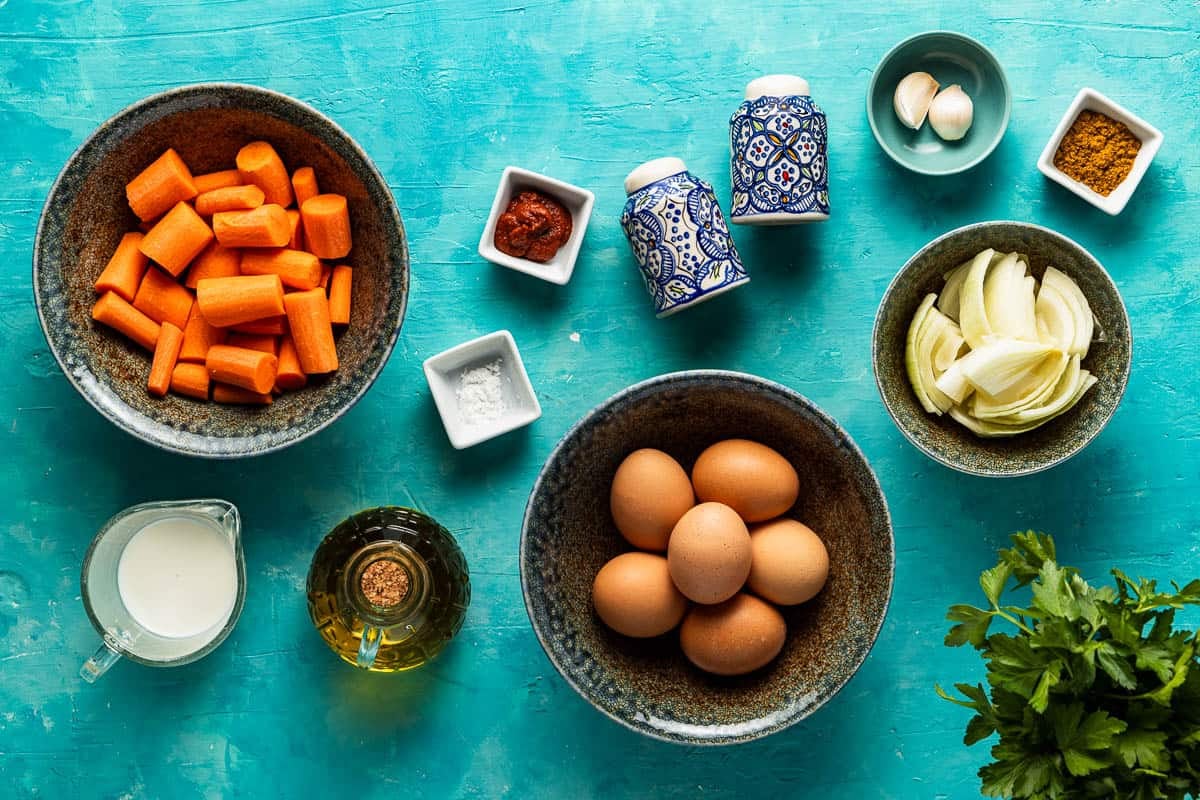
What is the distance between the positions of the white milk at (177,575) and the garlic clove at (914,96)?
107 centimetres

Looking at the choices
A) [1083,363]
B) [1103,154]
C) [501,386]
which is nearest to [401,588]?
[501,386]

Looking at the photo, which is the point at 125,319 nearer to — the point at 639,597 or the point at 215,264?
the point at 215,264

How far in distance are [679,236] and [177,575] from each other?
79 cm

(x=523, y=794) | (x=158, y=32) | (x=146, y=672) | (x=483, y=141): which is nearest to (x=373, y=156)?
(x=483, y=141)

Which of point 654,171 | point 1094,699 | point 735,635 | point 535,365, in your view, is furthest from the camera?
point 535,365

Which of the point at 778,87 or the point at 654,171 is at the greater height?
the point at 778,87

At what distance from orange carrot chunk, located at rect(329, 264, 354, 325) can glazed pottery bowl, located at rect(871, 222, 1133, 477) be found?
2.20 ft

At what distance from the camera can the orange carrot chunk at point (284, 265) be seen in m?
1.30

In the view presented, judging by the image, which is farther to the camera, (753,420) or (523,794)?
(523,794)

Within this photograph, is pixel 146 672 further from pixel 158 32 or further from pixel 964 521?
pixel 964 521

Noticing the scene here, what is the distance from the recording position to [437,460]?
4.68 ft

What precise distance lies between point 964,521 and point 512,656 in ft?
2.12

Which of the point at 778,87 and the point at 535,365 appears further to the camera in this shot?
the point at 535,365

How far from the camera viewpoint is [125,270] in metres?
1.29
